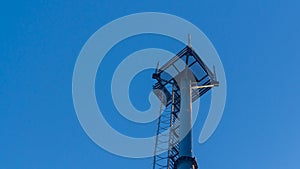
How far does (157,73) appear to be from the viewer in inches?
1438

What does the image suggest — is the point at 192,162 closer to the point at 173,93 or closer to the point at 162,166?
the point at 162,166

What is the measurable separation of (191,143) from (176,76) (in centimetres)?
839

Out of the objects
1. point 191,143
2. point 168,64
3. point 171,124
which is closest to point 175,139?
point 171,124

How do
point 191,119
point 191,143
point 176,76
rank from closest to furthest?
point 191,143 → point 191,119 → point 176,76

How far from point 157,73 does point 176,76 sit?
5.93 feet

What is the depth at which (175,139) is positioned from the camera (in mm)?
33812

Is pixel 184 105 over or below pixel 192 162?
over

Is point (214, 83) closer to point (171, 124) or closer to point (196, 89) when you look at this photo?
point (196, 89)

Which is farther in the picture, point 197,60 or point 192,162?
point 197,60

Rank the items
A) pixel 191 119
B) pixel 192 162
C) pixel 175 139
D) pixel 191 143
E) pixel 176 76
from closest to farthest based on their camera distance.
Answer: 1. pixel 192 162
2. pixel 191 143
3. pixel 191 119
4. pixel 175 139
5. pixel 176 76

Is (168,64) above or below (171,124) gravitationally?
above

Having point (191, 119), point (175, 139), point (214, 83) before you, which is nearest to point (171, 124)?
point (175, 139)

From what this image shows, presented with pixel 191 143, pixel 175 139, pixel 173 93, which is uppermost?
pixel 173 93

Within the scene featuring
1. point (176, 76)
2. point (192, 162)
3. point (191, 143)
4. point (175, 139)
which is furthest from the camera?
point (176, 76)
